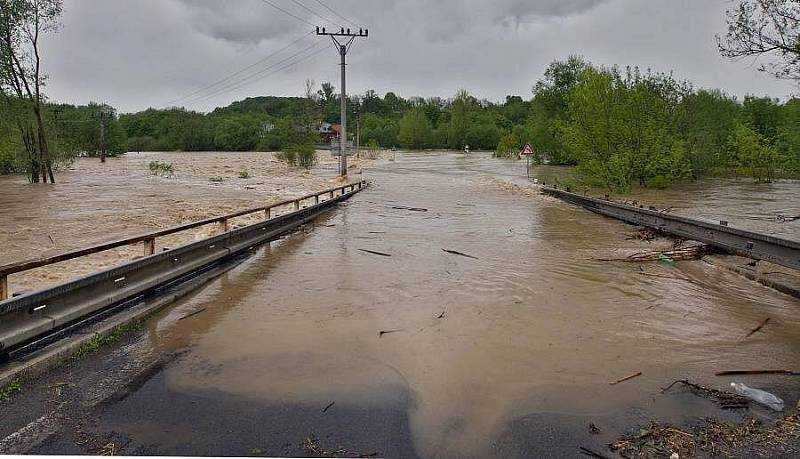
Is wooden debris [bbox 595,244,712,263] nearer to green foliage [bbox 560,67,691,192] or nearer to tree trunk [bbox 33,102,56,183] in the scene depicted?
green foliage [bbox 560,67,691,192]

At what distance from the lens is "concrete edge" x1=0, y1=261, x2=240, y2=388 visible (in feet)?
13.8

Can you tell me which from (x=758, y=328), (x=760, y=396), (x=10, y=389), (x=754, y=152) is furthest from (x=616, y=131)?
(x=10, y=389)

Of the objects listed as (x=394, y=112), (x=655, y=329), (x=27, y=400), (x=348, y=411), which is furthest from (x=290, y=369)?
(x=394, y=112)

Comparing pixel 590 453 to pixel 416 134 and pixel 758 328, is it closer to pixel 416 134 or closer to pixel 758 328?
pixel 758 328

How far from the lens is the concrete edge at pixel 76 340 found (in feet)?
13.8

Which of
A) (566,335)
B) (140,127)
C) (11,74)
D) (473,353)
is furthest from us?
(140,127)

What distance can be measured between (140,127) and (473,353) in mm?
155060

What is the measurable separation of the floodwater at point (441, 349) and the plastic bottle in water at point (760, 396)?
0.47 ft

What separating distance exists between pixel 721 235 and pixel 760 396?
676 cm

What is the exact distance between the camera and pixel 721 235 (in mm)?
9922

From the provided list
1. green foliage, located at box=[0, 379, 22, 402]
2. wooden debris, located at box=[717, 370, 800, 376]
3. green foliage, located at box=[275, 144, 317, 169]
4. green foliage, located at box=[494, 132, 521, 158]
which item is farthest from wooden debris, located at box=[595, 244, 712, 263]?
green foliage, located at box=[494, 132, 521, 158]

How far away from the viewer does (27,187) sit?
28.9m

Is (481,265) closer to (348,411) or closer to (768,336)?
(768,336)

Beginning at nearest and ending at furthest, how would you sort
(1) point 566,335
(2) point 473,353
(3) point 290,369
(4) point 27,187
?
(3) point 290,369 → (2) point 473,353 → (1) point 566,335 → (4) point 27,187
